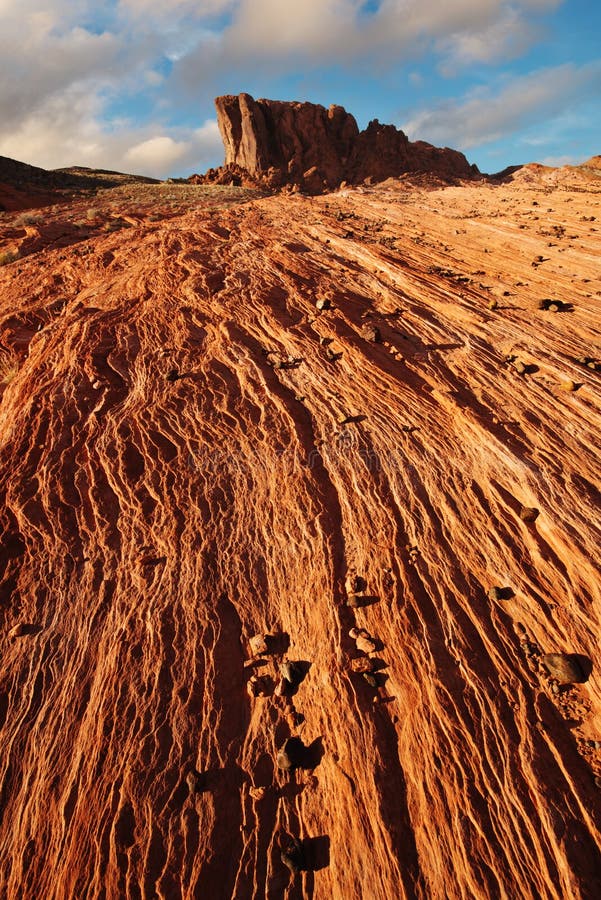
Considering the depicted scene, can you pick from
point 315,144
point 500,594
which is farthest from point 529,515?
point 315,144

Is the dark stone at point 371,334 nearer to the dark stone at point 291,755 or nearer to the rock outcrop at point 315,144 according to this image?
the dark stone at point 291,755

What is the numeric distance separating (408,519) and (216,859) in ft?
14.2

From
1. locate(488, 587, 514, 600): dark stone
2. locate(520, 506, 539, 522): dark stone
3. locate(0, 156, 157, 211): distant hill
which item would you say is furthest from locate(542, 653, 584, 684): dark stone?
locate(0, 156, 157, 211): distant hill

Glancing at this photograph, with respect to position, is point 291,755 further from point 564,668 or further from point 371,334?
point 371,334

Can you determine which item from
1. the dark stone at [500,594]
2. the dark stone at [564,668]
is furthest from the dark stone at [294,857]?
the dark stone at [500,594]

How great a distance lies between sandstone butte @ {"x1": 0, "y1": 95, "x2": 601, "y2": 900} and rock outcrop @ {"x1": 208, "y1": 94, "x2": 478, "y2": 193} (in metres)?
52.6

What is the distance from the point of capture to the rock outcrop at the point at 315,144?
2141 inches

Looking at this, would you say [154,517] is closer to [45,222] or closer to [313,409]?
[313,409]

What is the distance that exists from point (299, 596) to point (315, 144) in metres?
64.6

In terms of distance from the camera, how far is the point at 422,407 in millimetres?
8336

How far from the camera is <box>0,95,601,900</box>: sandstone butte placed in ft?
12.7

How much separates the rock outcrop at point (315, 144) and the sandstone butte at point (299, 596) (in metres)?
52.6

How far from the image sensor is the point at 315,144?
55719mm

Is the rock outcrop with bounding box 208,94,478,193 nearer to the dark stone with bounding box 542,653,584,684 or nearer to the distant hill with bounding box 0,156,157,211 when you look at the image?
the distant hill with bounding box 0,156,157,211
